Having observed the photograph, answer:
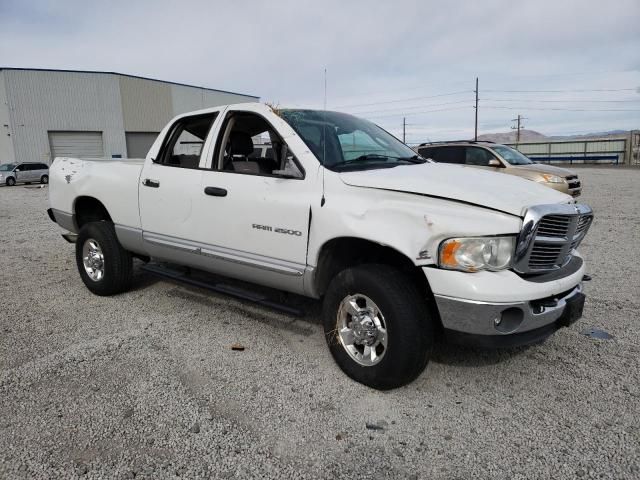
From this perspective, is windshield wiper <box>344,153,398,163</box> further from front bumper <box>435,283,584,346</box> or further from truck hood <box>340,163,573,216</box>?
front bumper <box>435,283,584,346</box>

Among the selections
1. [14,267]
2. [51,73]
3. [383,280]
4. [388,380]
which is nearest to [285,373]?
[388,380]

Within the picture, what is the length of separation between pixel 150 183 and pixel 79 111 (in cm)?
3939

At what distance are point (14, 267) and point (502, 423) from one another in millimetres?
6506

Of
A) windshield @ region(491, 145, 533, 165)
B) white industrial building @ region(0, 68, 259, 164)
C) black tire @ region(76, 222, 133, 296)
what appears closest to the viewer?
black tire @ region(76, 222, 133, 296)

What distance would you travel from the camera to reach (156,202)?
4.57m

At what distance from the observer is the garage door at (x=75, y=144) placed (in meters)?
38.4

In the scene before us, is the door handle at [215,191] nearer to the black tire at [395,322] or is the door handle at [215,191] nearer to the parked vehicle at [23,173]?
the black tire at [395,322]

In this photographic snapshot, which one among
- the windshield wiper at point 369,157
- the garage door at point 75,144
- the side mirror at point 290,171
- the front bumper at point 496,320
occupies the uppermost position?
the garage door at point 75,144

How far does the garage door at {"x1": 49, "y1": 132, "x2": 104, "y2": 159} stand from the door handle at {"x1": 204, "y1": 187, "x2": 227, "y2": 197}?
3877cm

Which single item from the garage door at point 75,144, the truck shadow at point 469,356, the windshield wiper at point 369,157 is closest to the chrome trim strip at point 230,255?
the windshield wiper at point 369,157

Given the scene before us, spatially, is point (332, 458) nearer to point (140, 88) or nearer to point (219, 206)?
point (219, 206)

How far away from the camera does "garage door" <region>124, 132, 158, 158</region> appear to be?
41.6 metres

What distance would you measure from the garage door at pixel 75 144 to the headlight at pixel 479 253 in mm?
40718

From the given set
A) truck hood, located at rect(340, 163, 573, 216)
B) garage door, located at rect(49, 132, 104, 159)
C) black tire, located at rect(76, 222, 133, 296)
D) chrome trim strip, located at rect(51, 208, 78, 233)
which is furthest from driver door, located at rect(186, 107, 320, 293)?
garage door, located at rect(49, 132, 104, 159)
